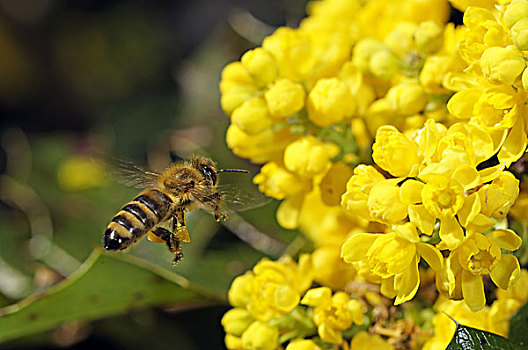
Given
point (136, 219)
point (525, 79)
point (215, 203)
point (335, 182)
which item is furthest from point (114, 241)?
point (525, 79)

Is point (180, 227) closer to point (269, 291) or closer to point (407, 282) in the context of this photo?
point (269, 291)

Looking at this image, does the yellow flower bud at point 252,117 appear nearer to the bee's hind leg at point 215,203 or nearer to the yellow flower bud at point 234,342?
the bee's hind leg at point 215,203

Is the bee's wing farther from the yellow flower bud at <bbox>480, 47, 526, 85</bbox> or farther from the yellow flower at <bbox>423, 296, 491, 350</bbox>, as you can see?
the yellow flower bud at <bbox>480, 47, 526, 85</bbox>

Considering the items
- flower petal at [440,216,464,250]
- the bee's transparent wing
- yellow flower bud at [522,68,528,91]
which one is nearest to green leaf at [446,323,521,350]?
flower petal at [440,216,464,250]

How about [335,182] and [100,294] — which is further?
[100,294]

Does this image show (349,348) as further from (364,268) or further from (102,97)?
(102,97)

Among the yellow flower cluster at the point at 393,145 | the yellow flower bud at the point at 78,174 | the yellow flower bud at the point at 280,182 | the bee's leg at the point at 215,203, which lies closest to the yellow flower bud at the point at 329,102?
the yellow flower cluster at the point at 393,145
